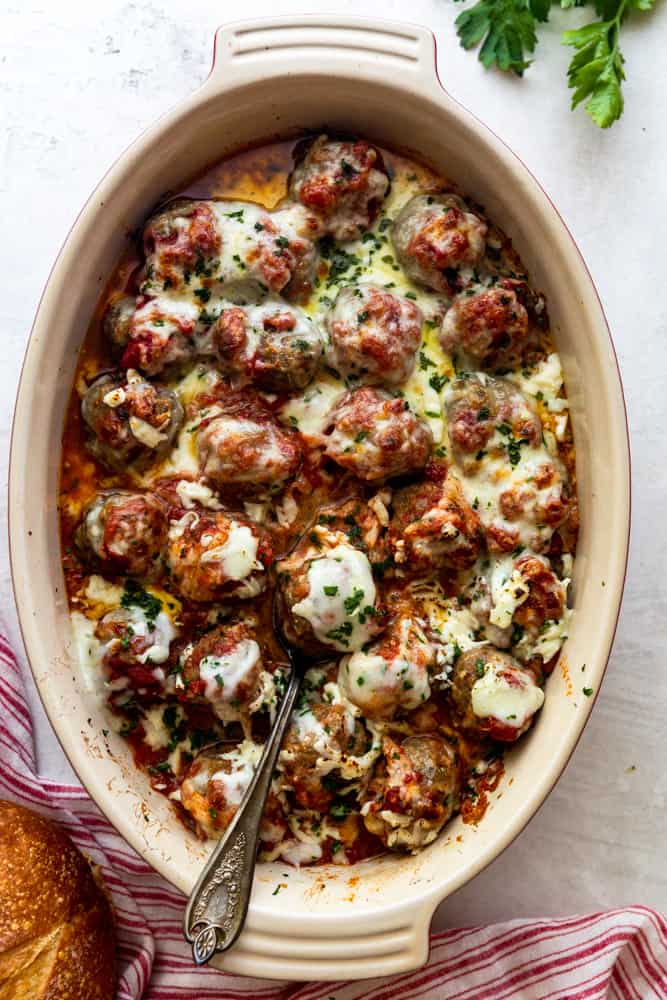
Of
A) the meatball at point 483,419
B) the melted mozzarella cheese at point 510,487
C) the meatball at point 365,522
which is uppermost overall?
the meatball at point 483,419

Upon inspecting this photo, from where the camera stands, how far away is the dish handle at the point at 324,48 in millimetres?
3197

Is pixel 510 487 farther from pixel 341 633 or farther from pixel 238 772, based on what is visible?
pixel 238 772

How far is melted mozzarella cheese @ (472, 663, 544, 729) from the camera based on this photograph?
328cm

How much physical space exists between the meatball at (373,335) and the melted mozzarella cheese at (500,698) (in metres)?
1.06

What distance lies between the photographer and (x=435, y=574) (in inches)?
136

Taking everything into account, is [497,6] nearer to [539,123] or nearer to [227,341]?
[539,123]

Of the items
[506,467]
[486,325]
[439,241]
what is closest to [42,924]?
[506,467]

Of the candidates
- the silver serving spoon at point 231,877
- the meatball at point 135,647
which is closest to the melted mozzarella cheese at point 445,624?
the silver serving spoon at point 231,877

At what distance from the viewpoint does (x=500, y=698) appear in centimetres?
328

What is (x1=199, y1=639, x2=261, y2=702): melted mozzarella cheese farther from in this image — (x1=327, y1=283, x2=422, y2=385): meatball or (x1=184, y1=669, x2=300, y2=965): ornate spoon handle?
(x1=327, y1=283, x2=422, y2=385): meatball

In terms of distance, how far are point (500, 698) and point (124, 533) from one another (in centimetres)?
136

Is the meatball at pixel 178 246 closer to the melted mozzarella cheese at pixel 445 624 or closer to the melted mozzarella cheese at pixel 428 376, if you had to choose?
the melted mozzarella cheese at pixel 428 376

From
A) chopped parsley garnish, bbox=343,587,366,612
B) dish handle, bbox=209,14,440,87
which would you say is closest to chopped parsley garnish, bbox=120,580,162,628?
chopped parsley garnish, bbox=343,587,366,612

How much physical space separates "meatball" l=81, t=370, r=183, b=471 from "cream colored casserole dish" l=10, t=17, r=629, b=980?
0.12 m
